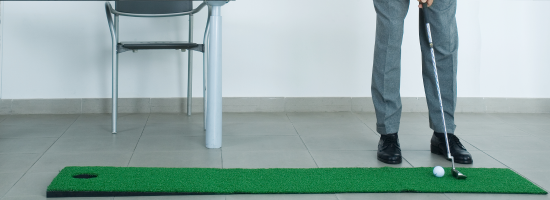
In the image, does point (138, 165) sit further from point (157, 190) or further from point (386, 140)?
point (386, 140)

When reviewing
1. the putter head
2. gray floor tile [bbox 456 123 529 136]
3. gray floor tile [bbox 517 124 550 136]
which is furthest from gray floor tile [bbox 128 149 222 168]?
gray floor tile [bbox 517 124 550 136]

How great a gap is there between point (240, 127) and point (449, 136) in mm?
941

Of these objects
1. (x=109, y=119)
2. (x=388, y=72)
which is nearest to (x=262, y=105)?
(x=109, y=119)

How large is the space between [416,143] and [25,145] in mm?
1481

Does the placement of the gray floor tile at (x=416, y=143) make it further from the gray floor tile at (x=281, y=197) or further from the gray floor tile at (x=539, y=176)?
the gray floor tile at (x=281, y=197)

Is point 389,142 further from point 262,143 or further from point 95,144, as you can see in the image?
point 95,144

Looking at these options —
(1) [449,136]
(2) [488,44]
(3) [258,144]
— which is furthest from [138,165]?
(2) [488,44]

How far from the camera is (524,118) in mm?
2814

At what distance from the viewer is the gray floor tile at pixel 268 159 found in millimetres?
1774

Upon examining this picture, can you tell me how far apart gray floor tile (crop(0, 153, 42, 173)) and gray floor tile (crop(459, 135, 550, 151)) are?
1.60 metres

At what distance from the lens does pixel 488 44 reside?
2.94 meters

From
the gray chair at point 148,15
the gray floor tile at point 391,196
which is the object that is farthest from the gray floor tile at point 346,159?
the gray chair at point 148,15

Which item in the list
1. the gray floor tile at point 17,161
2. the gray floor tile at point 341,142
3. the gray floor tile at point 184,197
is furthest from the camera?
the gray floor tile at point 341,142

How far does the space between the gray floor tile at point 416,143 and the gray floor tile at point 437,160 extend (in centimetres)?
7
